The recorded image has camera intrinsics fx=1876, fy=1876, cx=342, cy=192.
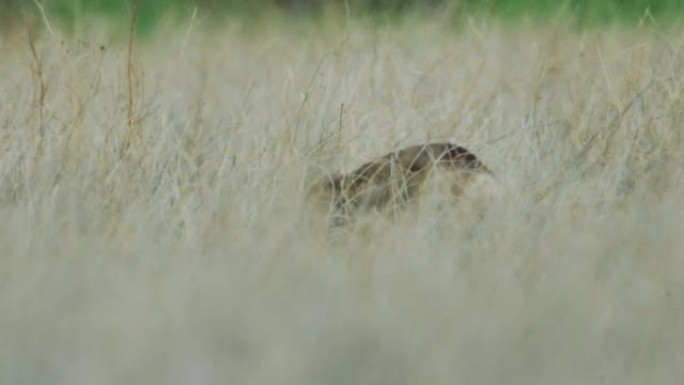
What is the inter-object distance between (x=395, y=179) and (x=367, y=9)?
4774 mm

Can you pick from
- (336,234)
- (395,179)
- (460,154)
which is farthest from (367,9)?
(336,234)

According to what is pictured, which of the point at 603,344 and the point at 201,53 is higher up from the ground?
the point at 201,53

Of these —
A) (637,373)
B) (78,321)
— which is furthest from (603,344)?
(78,321)

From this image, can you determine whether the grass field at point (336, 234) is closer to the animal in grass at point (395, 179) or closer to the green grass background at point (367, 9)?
the animal in grass at point (395, 179)

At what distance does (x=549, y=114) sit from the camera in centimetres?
556

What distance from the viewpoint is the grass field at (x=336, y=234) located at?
290 centimetres

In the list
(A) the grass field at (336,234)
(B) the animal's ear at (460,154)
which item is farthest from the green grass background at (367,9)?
(B) the animal's ear at (460,154)

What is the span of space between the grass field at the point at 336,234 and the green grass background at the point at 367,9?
1.49 meters

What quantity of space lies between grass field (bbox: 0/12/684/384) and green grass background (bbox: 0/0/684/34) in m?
1.49

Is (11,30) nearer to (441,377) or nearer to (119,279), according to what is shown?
(119,279)

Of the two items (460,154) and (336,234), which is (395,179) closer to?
(460,154)

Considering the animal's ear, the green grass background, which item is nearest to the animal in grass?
the animal's ear

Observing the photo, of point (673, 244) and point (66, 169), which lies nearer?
point (673, 244)

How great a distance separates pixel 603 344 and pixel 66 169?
2.01m
